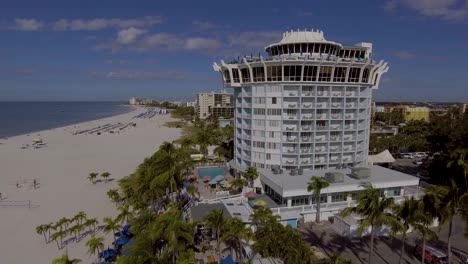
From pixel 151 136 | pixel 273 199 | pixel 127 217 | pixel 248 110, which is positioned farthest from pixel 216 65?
pixel 151 136

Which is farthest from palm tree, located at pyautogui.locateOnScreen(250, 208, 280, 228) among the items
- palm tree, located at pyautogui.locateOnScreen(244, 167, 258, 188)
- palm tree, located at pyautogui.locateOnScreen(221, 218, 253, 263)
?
palm tree, located at pyautogui.locateOnScreen(244, 167, 258, 188)

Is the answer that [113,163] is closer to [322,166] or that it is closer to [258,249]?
[322,166]

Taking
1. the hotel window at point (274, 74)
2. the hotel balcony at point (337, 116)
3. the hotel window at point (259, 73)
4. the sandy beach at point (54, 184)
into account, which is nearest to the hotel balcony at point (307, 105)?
the hotel balcony at point (337, 116)

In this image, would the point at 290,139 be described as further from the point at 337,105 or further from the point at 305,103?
the point at 337,105

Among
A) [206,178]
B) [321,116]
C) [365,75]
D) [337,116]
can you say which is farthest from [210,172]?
[365,75]


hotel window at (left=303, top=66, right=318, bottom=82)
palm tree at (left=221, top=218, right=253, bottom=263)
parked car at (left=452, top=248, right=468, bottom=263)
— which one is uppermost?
hotel window at (left=303, top=66, right=318, bottom=82)

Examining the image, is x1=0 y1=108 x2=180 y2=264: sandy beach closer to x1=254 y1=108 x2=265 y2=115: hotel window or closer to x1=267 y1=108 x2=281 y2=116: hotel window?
x1=254 y1=108 x2=265 y2=115: hotel window

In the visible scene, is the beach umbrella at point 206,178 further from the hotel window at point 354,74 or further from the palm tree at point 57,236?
the hotel window at point 354,74
